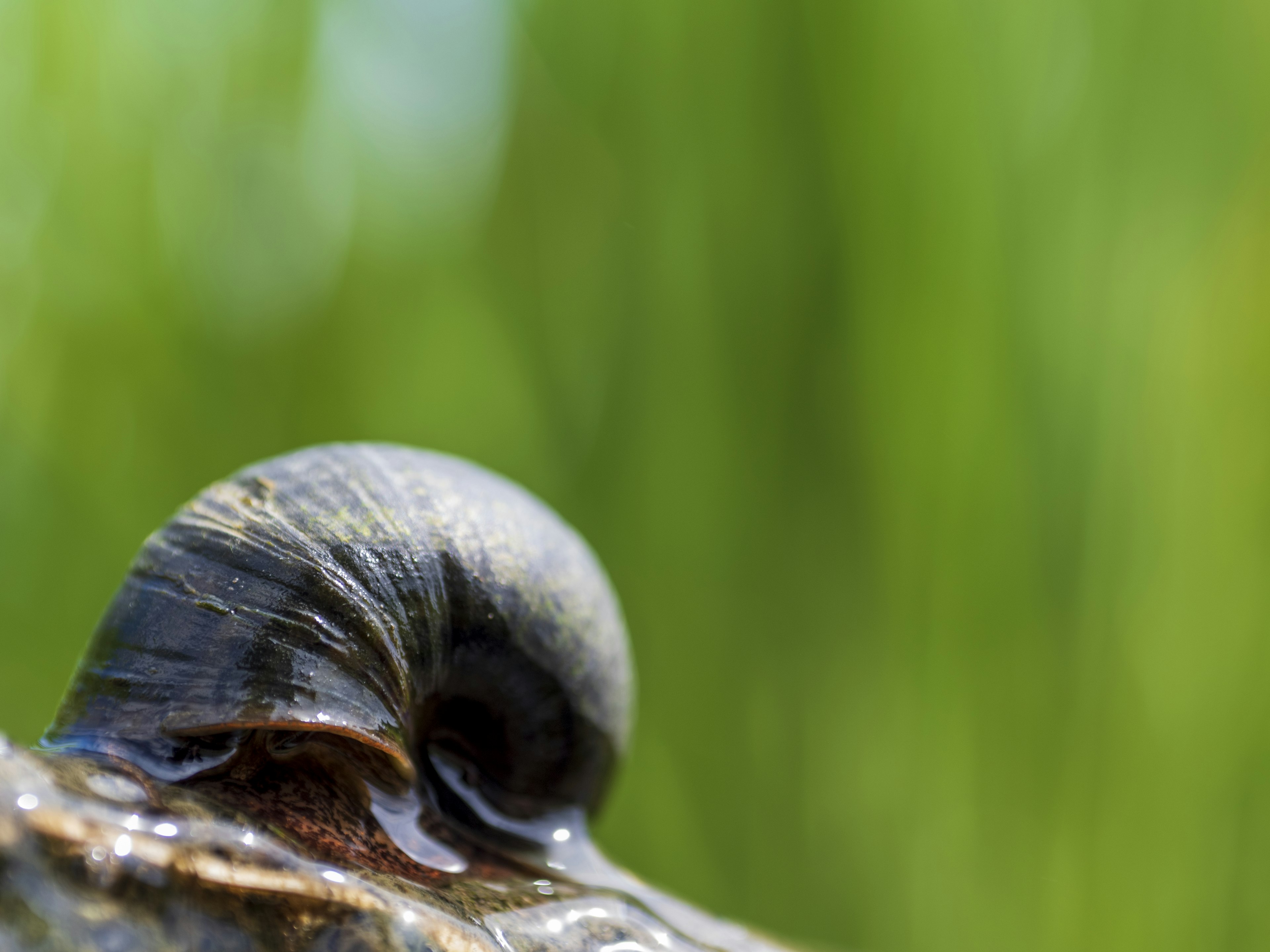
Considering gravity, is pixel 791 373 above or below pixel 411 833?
above

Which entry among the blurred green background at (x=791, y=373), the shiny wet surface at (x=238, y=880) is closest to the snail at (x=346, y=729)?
the shiny wet surface at (x=238, y=880)

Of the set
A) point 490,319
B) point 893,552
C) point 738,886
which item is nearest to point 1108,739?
point 893,552

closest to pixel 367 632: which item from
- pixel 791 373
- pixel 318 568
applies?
pixel 318 568

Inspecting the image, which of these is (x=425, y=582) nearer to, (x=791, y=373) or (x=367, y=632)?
(x=367, y=632)

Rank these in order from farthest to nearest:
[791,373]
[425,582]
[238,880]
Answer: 1. [791,373]
2. [425,582]
3. [238,880]

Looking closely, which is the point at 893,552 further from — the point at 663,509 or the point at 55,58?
the point at 55,58

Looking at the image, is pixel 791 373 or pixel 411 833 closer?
pixel 411 833

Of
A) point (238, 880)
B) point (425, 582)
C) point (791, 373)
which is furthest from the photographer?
point (791, 373)
